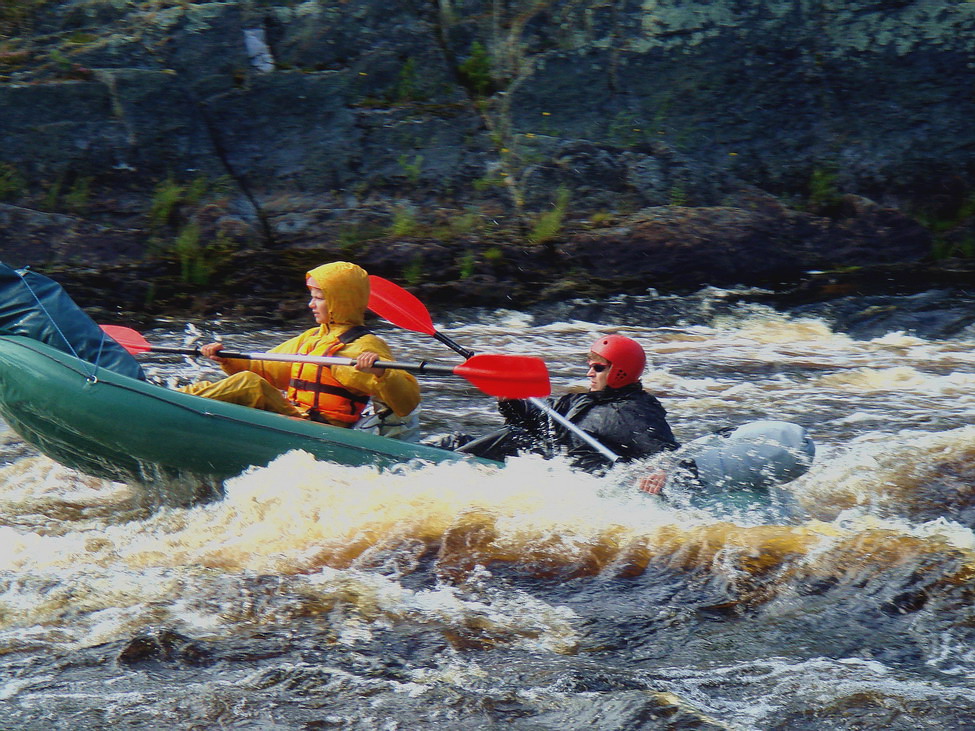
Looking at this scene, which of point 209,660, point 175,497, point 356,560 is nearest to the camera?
point 209,660

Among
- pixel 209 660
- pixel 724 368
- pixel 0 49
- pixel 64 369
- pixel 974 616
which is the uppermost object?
pixel 0 49

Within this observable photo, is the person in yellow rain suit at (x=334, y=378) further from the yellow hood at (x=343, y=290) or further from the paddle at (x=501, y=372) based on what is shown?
the paddle at (x=501, y=372)

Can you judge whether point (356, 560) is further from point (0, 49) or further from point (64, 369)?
point (0, 49)

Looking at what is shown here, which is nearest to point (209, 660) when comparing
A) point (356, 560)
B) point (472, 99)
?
point (356, 560)

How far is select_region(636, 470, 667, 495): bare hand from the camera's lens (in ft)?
14.6

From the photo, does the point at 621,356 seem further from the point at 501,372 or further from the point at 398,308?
the point at 398,308

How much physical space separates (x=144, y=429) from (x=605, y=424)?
195 centimetres

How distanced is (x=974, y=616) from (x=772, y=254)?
242 inches

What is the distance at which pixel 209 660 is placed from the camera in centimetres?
357

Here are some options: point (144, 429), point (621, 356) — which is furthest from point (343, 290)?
point (621, 356)

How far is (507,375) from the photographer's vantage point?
192 inches

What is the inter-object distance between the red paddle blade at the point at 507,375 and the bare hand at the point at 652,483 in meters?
0.61

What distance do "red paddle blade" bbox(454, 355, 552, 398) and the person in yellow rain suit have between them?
0.28 m

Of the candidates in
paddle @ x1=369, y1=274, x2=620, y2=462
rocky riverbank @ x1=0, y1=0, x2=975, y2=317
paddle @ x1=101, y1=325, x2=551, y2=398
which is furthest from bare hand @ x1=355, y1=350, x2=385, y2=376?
rocky riverbank @ x1=0, y1=0, x2=975, y2=317
